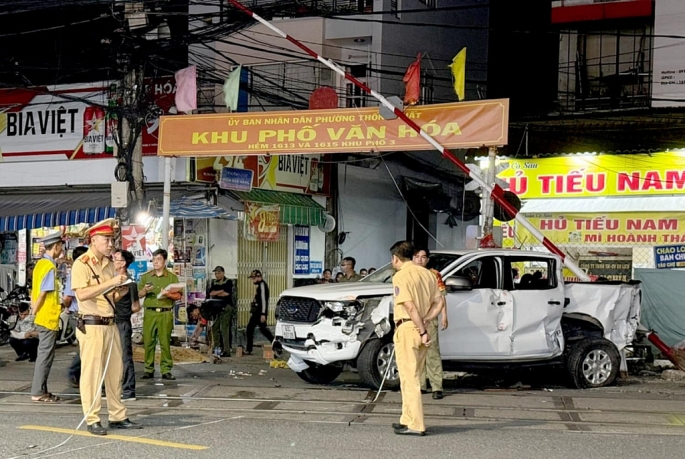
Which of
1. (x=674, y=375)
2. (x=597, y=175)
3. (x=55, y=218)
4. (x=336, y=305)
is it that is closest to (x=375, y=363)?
(x=336, y=305)

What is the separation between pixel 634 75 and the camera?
24578mm

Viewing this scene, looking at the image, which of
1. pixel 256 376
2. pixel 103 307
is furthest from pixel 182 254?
pixel 103 307

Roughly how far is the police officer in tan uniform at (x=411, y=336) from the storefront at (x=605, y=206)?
11139mm

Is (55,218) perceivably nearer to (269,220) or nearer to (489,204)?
(269,220)

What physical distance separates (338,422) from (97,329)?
254 centimetres

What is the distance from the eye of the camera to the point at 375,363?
38.5 ft

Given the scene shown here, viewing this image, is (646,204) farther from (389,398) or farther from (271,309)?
(389,398)

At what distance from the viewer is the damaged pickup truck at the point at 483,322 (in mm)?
11766

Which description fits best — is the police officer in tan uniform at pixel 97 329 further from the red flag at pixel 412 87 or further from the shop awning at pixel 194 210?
the shop awning at pixel 194 210

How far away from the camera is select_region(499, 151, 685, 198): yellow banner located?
1898 cm

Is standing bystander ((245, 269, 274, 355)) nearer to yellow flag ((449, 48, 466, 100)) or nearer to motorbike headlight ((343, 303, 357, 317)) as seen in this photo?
yellow flag ((449, 48, 466, 100))

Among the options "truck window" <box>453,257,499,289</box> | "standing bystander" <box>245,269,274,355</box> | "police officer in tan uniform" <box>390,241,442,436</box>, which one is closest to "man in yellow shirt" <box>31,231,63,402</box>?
"police officer in tan uniform" <box>390,241,442,436</box>

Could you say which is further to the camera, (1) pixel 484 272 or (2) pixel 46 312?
(1) pixel 484 272

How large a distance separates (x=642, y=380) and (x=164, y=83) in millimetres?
11298
